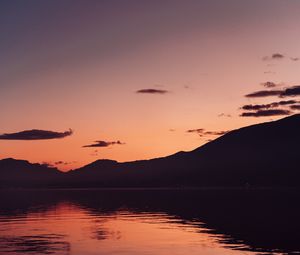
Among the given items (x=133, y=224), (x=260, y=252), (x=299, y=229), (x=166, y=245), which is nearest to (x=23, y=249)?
(x=166, y=245)

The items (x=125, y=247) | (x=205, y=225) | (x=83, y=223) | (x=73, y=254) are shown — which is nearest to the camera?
(x=73, y=254)

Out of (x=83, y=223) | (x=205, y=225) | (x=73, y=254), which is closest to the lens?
(x=73, y=254)

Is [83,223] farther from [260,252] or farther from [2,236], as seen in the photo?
[260,252]

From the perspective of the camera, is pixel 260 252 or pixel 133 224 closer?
pixel 260 252

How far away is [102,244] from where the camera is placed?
57906 millimetres

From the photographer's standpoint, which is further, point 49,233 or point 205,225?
point 205,225

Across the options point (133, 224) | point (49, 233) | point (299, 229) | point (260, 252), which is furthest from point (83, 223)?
point (260, 252)

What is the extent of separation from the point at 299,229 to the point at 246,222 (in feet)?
42.3

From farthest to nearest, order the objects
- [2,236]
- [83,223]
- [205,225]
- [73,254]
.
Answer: [83,223] → [205,225] → [2,236] → [73,254]

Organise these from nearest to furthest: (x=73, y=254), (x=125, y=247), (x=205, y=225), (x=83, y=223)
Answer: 1. (x=73, y=254)
2. (x=125, y=247)
3. (x=205, y=225)
4. (x=83, y=223)

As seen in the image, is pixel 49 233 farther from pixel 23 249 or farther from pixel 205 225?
pixel 205 225

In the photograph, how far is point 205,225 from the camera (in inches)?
3095

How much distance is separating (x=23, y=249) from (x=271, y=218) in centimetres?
4687

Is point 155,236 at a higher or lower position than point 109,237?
lower
